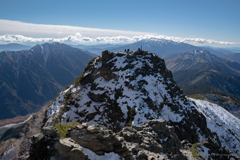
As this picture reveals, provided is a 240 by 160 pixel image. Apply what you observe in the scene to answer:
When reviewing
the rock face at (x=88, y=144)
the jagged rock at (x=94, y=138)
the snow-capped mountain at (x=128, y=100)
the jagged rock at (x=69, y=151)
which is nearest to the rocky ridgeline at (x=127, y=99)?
the snow-capped mountain at (x=128, y=100)

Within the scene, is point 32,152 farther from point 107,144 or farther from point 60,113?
point 60,113

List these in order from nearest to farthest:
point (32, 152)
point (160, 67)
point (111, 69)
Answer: point (32, 152) → point (111, 69) → point (160, 67)

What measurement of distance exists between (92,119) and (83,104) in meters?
6.91

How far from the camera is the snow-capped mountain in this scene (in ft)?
120

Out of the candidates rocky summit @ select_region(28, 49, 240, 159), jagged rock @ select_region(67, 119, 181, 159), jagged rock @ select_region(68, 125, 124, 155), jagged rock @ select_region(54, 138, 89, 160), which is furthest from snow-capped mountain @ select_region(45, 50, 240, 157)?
jagged rock @ select_region(54, 138, 89, 160)

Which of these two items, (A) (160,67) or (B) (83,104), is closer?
(B) (83,104)

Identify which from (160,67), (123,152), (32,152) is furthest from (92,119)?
(160,67)

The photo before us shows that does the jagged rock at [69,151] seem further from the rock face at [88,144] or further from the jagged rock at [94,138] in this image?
the jagged rock at [94,138]

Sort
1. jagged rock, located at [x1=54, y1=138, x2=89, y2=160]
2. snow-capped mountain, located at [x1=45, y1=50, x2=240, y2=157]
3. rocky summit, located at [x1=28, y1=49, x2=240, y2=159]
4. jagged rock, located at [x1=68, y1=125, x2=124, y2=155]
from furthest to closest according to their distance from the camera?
1. snow-capped mountain, located at [x1=45, y1=50, x2=240, y2=157]
2. rocky summit, located at [x1=28, y1=49, x2=240, y2=159]
3. jagged rock, located at [x1=68, y1=125, x2=124, y2=155]
4. jagged rock, located at [x1=54, y1=138, x2=89, y2=160]

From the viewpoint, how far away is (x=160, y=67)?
2106 inches

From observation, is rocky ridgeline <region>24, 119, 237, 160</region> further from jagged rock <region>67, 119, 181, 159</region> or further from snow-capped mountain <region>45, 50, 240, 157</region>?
snow-capped mountain <region>45, 50, 240, 157</region>

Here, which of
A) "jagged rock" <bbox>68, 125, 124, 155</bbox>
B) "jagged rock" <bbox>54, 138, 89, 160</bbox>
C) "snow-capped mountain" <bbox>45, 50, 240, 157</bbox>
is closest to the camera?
"jagged rock" <bbox>54, 138, 89, 160</bbox>

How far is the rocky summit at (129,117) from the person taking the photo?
14.1 meters

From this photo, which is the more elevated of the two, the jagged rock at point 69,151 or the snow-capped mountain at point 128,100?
the jagged rock at point 69,151
